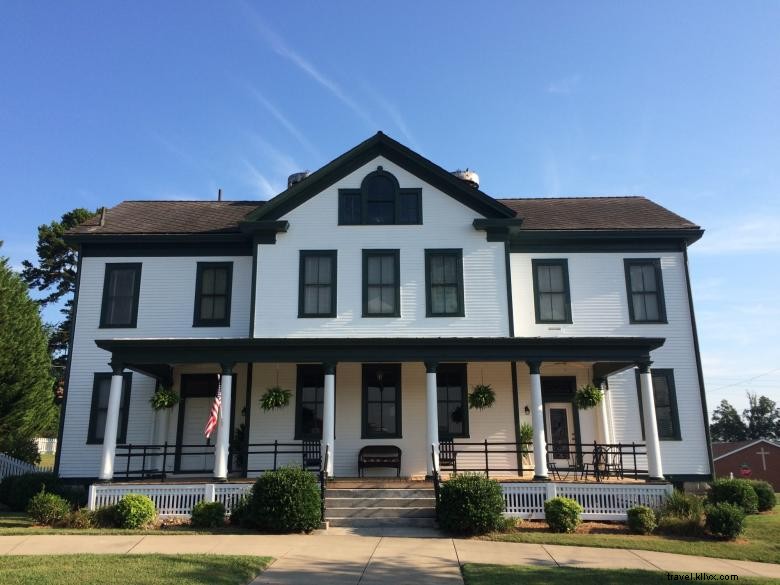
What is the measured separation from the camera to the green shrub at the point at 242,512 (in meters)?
13.5

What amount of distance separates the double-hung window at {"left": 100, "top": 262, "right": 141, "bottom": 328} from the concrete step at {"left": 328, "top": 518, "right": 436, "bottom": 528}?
9.30 m

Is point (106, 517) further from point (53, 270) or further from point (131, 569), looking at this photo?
point (53, 270)

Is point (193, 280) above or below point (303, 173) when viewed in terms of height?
below

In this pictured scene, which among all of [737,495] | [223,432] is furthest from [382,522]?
[737,495]

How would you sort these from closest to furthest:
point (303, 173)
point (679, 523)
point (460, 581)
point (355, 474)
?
point (460, 581), point (679, 523), point (355, 474), point (303, 173)

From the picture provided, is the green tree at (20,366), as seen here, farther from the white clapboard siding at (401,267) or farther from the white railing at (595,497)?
the white railing at (595,497)

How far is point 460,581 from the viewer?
9023mm

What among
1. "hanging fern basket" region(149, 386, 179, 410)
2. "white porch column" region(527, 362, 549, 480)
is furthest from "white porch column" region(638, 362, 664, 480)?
"hanging fern basket" region(149, 386, 179, 410)

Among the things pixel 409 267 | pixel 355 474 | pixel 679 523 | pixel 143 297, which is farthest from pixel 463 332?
pixel 143 297

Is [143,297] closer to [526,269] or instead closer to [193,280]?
[193,280]

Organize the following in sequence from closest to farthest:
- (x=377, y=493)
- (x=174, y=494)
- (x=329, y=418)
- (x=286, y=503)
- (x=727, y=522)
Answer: (x=727, y=522)
(x=286, y=503)
(x=377, y=493)
(x=174, y=494)
(x=329, y=418)

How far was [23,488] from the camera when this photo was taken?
16.7m

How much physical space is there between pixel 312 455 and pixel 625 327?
1012 centimetres

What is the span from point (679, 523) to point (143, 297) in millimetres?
15805
